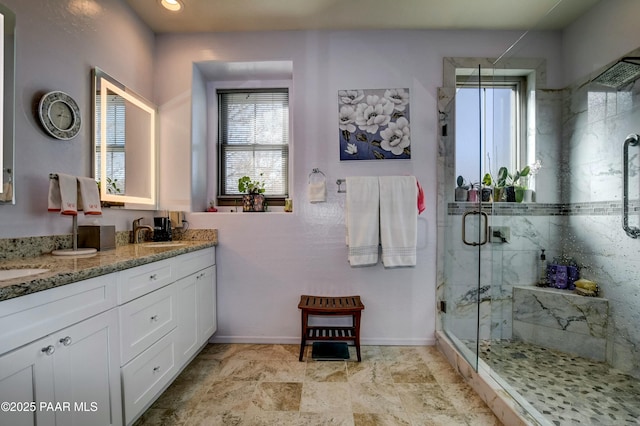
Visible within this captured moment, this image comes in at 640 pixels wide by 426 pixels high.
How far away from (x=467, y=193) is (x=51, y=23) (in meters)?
2.78

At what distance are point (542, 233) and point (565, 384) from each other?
98cm

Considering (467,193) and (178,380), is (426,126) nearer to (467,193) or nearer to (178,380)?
(467,193)

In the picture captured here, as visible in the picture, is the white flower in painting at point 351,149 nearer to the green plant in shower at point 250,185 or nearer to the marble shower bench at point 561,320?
the green plant in shower at point 250,185

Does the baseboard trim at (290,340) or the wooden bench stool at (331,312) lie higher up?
the wooden bench stool at (331,312)

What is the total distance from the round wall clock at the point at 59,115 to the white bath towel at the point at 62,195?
0.27 meters

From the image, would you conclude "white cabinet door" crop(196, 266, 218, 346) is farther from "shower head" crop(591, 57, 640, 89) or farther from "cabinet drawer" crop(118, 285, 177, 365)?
"shower head" crop(591, 57, 640, 89)

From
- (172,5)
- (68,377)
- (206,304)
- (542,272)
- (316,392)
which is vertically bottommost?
(316,392)

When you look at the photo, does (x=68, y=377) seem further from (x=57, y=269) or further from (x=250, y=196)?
(x=250, y=196)

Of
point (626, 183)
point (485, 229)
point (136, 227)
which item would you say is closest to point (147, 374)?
point (136, 227)

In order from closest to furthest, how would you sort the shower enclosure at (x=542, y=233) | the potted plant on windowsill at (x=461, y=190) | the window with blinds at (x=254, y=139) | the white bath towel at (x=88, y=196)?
the white bath towel at (x=88, y=196) → the shower enclosure at (x=542, y=233) → the potted plant on windowsill at (x=461, y=190) → the window with blinds at (x=254, y=139)

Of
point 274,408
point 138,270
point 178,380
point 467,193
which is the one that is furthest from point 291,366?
point 467,193

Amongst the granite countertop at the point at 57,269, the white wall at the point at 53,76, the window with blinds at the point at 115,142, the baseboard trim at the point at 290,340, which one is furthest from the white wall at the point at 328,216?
the granite countertop at the point at 57,269

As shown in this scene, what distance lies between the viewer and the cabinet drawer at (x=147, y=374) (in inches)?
46.3

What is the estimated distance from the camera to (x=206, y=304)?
1.98 m
